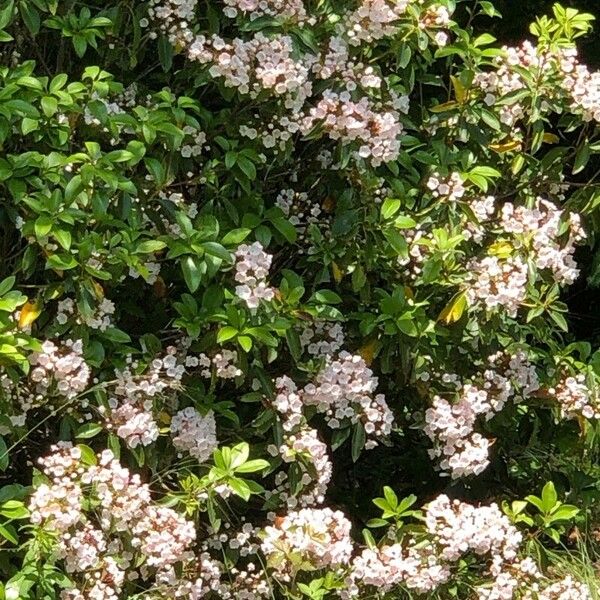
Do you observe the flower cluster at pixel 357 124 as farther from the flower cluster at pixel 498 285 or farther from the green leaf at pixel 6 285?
the green leaf at pixel 6 285

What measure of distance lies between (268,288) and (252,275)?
0.06m

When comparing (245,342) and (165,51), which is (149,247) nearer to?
(245,342)

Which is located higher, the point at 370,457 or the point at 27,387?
the point at 27,387

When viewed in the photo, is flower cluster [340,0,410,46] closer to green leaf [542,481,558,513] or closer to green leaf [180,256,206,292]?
green leaf [180,256,206,292]

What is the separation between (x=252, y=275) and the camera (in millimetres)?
3111

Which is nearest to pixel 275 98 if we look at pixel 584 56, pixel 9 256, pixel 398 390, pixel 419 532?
pixel 9 256

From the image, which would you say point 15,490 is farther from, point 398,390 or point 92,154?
point 398,390

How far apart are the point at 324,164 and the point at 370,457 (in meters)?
1.22

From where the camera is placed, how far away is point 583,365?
3.84m

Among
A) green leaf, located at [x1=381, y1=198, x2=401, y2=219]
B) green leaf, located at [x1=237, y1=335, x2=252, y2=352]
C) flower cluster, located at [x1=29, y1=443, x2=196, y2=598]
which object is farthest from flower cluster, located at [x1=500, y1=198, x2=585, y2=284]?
flower cluster, located at [x1=29, y1=443, x2=196, y2=598]

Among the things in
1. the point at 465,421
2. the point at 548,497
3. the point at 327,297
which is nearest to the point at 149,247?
the point at 327,297

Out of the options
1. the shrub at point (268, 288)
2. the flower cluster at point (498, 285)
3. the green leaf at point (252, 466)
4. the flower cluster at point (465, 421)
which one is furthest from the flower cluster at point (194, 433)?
the flower cluster at point (498, 285)

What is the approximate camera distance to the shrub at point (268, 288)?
9.73 ft

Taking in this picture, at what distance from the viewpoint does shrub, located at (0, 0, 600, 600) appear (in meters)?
2.97
